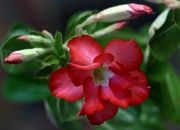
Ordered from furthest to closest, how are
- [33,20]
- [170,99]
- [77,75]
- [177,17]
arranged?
1. [33,20]
2. [170,99]
3. [177,17]
4. [77,75]

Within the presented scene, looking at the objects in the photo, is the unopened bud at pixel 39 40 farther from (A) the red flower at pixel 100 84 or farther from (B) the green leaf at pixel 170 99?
(B) the green leaf at pixel 170 99

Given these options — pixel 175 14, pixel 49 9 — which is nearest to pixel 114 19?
pixel 175 14

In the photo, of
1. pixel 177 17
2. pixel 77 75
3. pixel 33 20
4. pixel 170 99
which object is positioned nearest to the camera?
pixel 77 75

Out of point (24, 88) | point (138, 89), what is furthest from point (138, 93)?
point (24, 88)

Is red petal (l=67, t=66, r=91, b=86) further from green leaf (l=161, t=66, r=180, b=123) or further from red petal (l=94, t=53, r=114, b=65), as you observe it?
green leaf (l=161, t=66, r=180, b=123)

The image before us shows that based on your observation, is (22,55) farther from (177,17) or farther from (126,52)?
(177,17)

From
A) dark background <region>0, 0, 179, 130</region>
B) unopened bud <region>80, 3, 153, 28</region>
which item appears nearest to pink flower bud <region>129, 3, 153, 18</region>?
unopened bud <region>80, 3, 153, 28</region>

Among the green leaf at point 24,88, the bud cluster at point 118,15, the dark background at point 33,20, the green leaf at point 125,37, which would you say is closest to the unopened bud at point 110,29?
the bud cluster at point 118,15
